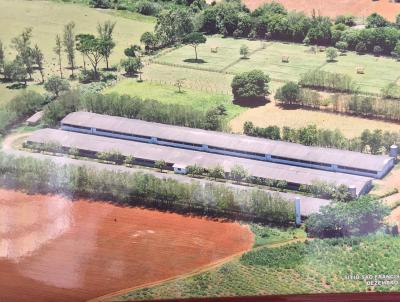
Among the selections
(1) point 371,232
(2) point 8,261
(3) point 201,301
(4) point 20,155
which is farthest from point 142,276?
(4) point 20,155

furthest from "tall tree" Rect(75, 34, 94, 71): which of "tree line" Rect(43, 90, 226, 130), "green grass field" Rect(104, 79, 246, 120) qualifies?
"tree line" Rect(43, 90, 226, 130)

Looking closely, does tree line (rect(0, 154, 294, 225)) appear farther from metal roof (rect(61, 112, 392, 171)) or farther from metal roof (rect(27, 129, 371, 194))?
metal roof (rect(61, 112, 392, 171))

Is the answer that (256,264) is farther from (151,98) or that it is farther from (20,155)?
(151,98)

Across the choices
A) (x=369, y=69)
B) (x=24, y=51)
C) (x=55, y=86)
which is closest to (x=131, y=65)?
(x=55, y=86)

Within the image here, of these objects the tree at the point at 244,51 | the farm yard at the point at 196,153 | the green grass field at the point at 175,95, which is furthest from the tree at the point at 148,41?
the tree at the point at 244,51

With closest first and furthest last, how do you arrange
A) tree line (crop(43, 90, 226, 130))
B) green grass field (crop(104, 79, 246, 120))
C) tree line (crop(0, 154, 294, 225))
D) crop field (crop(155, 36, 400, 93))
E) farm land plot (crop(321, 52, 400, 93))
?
tree line (crop(0, 154, 294, 225)), tree line (crop(43, 90, 226, 130)), green grass field (crop(104, 79, 246, 120)), farm land plot (crop(321, 52, 400, 93)), crop field (crop(155, 36, 400, 93))

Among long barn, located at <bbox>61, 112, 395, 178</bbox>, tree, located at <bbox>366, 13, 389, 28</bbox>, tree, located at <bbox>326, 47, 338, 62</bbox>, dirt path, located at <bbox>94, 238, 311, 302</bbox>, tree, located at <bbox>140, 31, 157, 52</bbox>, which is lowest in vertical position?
dirt path, located at <bbox>94, 238, 311, 302</bbox>

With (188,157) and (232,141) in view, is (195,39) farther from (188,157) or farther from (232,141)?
(188,157)
